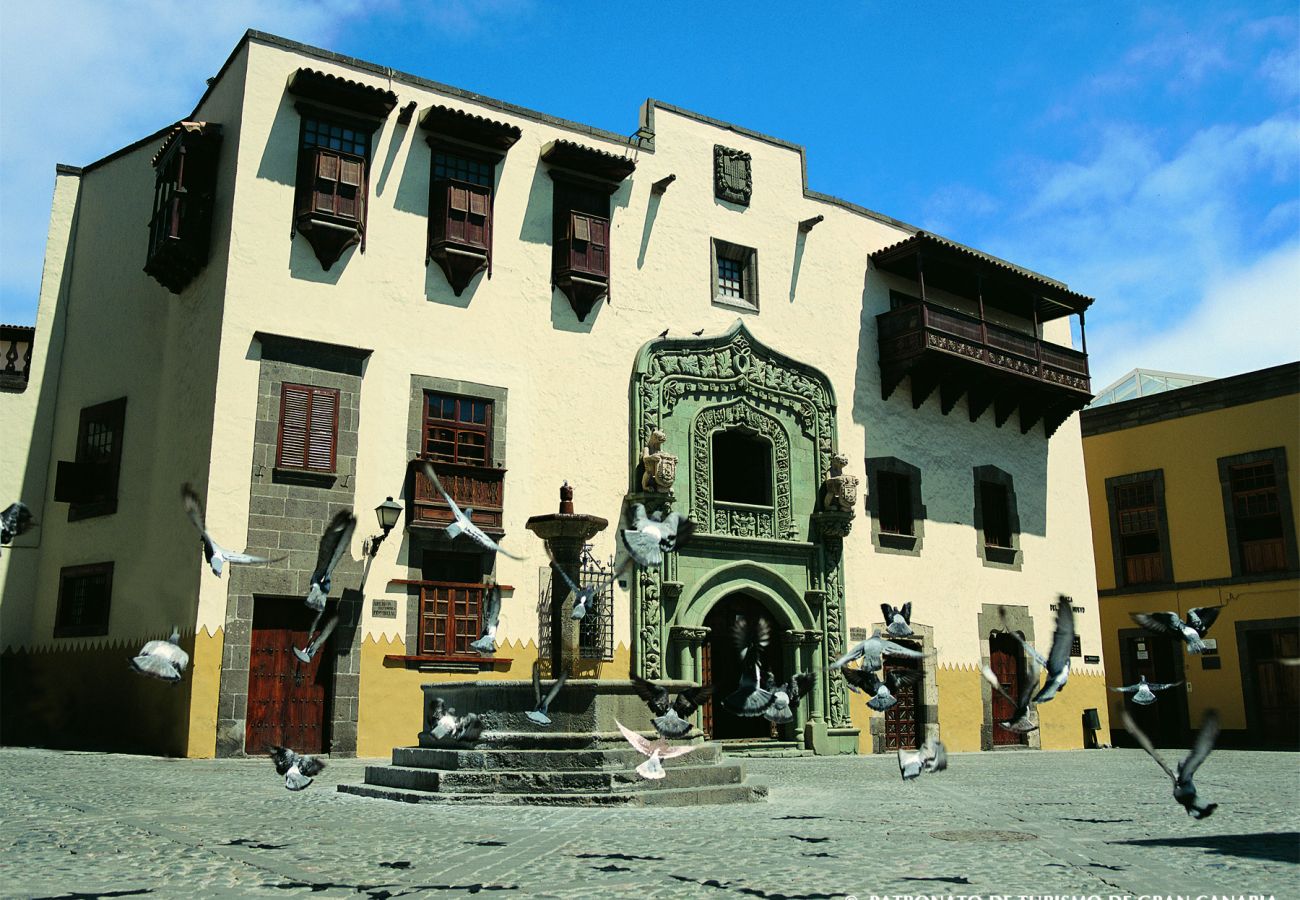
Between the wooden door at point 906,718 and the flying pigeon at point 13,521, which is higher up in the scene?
the flying pigeon at point 13,521

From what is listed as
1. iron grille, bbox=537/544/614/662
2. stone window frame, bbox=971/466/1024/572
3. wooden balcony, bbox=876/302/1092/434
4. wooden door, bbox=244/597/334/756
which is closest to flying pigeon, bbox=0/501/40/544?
wooden door, bbox=244/597/334/756

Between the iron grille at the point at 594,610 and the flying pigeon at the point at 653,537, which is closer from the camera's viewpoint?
the flying pigeon at the point at 653,537

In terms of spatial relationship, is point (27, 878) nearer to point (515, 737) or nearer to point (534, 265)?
point (515, 737)

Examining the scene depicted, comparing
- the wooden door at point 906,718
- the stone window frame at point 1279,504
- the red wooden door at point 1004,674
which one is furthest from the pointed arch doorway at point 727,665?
the stone window frame at point 1279,504

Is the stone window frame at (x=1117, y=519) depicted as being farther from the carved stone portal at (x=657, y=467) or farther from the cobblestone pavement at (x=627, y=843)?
the cobblestone pavement at (x=627, y=843)

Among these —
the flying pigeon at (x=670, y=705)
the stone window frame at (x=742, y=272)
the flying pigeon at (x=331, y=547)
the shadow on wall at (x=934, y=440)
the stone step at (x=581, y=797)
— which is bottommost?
the stone step at (x=581, y=797)

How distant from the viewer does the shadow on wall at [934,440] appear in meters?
24.9

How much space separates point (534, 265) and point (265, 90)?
5.44 m

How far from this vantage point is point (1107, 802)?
39.9 feet

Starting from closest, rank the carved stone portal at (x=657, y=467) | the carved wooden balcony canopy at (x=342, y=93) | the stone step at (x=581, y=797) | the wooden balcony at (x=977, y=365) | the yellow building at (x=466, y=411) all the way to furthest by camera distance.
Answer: the stone step at (x=581, y=797)
the yellow building at (x=466, y=411)
the carved wooden balcony canopy at (x=342, y=93)
the carved stone portal at (x=657, y=467)
the wooden balcony at (x=977, y=365)

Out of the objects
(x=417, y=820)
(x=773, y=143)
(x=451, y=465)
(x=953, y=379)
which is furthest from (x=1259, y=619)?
(x=417, y=820)

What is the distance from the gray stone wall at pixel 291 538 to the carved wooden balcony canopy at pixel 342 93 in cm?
421

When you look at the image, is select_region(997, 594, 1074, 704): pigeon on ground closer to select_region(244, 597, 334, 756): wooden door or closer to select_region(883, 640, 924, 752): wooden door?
select_region(244, 597, 334, 756): wooden door

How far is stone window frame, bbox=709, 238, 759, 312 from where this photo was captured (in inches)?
915
